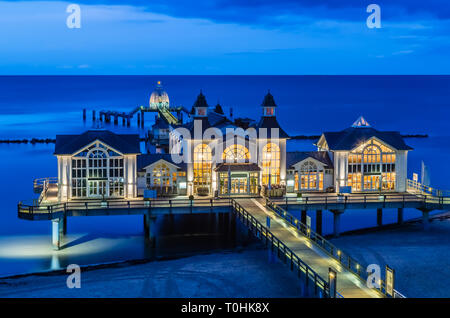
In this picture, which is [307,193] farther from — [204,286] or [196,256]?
[204,286]

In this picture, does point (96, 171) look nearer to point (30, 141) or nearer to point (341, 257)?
point (341, 257)

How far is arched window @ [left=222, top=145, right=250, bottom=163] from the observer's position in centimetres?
4838

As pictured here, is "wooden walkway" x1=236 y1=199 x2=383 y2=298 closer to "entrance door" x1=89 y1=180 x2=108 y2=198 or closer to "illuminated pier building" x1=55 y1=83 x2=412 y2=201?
"illuminated pier building" x1=55 y1=83 x2=412 y2=201

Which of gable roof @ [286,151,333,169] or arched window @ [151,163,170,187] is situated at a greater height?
gable roof @ [286,151,333,169]

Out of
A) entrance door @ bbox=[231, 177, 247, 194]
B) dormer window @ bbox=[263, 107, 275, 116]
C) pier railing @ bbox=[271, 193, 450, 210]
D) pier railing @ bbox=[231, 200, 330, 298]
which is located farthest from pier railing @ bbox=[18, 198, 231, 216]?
dormer window @ bbox=[263, 107, 275, 116]

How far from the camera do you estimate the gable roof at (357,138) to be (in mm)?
49219

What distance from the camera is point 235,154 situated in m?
48.5

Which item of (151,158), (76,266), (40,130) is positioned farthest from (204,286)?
(40,130)

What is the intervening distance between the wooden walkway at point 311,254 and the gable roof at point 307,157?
523 cm

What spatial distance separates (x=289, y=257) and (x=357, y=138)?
59.0 ft

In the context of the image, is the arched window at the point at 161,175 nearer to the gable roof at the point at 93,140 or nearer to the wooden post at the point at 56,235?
the gable roof at the point at 93,140

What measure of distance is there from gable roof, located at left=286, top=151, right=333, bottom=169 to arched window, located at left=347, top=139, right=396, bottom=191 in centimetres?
158

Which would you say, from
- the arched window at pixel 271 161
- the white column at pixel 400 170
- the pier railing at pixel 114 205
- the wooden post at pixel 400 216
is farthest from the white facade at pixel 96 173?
the wooden post at pixel 400 216

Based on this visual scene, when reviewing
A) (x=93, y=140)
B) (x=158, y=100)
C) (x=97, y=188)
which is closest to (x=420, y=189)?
(x=97, y=188)
